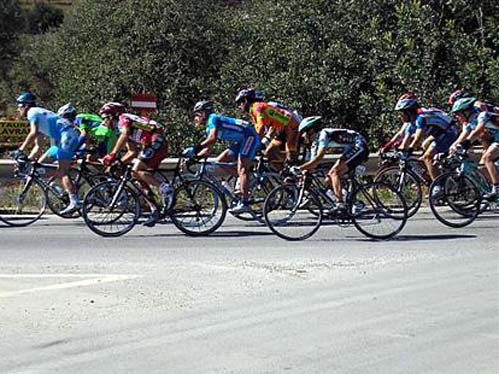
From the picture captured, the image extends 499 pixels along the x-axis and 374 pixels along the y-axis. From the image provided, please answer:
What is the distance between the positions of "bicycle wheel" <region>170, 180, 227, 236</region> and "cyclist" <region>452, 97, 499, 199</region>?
11.5 feet

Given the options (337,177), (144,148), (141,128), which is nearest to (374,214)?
(337,177)

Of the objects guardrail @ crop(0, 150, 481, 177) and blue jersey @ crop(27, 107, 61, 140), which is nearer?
blue jersey @ crop(27, 107, 61, 140)

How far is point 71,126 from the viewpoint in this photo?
13602 millimetres

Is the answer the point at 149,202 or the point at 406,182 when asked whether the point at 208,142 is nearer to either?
the point at 149,202

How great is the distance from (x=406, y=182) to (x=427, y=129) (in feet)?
3.44

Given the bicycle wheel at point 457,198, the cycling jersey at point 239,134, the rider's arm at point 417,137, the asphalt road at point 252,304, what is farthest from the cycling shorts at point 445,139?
the cycling jersey at point 239,134

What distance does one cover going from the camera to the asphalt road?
21.2 feet

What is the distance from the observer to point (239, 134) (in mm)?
12695

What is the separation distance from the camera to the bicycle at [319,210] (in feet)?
38.2

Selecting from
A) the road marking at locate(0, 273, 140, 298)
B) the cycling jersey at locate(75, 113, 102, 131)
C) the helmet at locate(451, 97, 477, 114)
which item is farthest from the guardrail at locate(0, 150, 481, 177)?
the road marking at locate(0, 273, 140, 298)

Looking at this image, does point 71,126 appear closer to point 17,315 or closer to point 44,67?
point 17,315

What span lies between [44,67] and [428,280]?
32.5m

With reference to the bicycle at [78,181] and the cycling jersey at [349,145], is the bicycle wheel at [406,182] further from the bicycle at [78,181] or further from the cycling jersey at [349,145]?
the bicycle at [78,181]

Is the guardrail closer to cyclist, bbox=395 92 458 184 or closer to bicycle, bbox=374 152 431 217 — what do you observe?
cyclist, bbox=395 92 458 184
